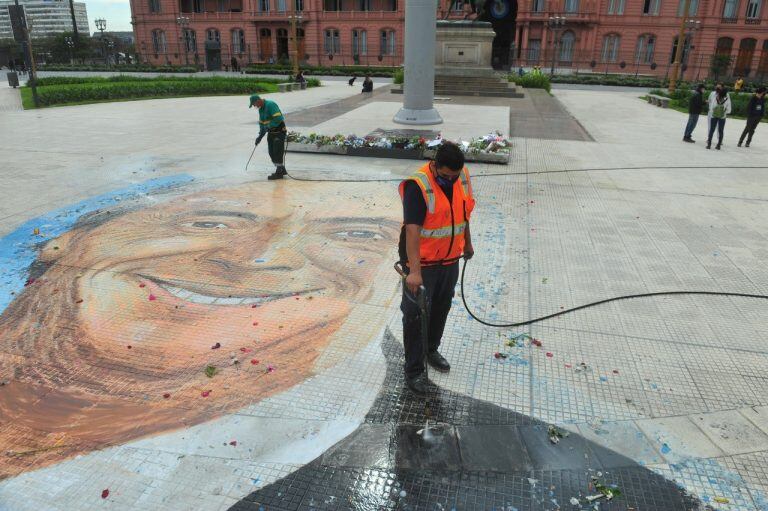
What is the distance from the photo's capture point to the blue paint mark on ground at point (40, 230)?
6.09m

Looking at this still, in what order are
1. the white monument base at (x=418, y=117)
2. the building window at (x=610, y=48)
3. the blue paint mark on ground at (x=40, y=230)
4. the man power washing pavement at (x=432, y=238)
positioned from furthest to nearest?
the building window at (x=610, y=48) → the white monument base at (x=418, y=117) → the blue paint mark on ground at (x=40, y=230) → the man power washing pavement at (x=432, y=238)

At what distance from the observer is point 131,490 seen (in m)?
3.31

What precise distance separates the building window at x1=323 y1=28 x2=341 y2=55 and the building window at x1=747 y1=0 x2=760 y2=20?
41574 mm

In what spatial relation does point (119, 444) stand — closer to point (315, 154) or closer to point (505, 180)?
point (505, 180)

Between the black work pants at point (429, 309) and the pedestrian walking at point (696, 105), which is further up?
the pedestrian walking at point (696, 105)

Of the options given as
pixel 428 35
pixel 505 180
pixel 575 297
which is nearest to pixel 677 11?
pixel 428 35

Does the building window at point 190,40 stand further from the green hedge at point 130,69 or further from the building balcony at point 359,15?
the building balcony at point 359,15

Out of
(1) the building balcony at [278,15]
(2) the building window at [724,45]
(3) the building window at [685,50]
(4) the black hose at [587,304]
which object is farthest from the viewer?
(1) the building balcony at [278,15]

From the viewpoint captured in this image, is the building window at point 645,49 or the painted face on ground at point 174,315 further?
the building window at point 645,49

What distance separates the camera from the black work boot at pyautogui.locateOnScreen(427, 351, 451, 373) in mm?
4496

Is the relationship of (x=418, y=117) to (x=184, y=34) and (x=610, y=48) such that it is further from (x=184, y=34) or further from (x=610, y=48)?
(x=184, y=34)

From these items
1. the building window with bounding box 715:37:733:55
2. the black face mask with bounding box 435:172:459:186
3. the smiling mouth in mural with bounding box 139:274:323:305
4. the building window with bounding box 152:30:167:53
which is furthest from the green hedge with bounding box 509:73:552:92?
the building window with bounding box 152:30:167:53

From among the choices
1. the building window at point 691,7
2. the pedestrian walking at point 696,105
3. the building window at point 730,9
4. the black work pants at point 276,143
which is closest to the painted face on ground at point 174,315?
the black work pants at point 276,143

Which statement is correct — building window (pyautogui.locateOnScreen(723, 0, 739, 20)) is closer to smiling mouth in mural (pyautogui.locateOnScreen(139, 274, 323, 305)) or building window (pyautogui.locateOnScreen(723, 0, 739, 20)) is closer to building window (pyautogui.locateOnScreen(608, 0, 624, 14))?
building window (pyautogui.locateOnScreen(608, 0, 624, 14))
